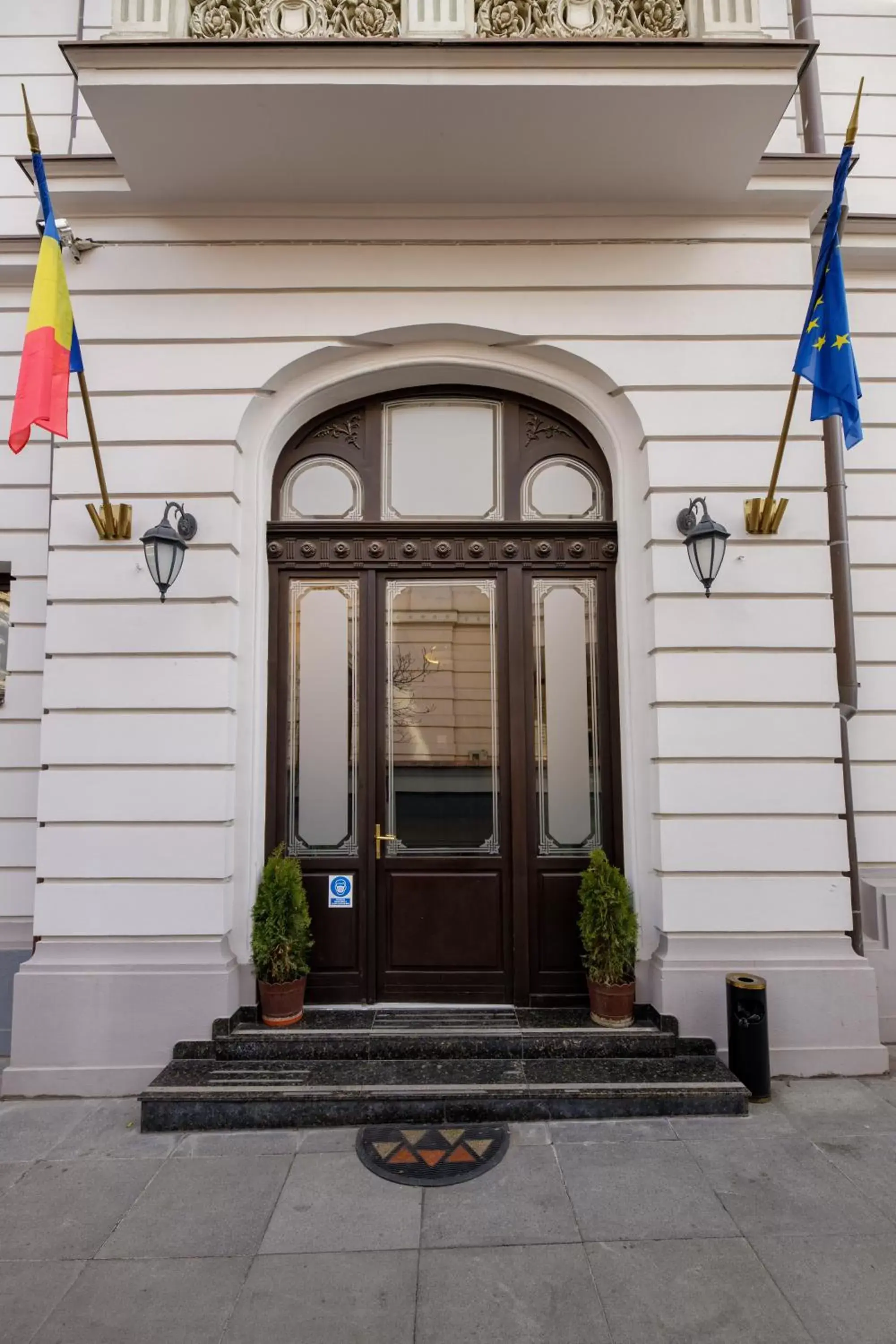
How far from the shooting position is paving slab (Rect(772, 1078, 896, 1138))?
14.5 ft

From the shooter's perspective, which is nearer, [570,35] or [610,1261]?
[610,1261]

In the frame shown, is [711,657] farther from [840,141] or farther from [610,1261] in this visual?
[840,141]

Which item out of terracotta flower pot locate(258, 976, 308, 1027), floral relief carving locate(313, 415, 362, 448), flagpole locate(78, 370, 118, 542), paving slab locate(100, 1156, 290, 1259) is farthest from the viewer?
floral relief carving locate(313, 415, 362, 448)

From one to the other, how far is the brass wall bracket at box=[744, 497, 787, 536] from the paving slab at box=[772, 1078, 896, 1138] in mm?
3854

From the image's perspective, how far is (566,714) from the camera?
580cm

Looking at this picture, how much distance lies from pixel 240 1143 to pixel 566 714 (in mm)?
3595

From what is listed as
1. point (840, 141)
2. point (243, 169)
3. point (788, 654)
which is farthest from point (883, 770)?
point (243, 169)

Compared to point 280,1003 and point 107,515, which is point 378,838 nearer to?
point 280,1003

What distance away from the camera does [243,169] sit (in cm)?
531

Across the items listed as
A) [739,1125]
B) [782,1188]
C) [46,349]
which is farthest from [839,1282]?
[46,349]

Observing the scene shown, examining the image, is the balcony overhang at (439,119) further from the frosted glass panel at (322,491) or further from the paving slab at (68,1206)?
the paving slab at (68,1206)


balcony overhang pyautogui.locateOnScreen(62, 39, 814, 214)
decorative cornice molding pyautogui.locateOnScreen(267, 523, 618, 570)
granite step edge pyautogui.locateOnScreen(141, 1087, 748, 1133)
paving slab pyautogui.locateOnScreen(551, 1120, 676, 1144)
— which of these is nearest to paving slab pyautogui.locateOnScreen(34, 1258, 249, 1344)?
granite step edge pyautogui.locateOnScreen(141, 1087, 748, 1133)

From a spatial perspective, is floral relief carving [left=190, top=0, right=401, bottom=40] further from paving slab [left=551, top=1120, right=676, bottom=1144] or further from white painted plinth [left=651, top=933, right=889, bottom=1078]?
paving slab [left=551, top=1120, right=676, bottom=1144]

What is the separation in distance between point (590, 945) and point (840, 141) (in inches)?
282
